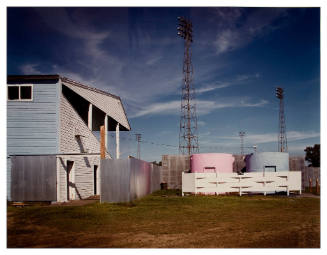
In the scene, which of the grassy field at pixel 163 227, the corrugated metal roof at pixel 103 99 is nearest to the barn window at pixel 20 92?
the corrugated metal roof at pixel 103 99

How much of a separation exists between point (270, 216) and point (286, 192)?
30.9 ft

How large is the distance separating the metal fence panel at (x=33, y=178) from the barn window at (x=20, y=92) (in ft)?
8.57

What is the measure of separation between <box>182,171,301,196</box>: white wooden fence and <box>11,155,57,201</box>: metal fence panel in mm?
7768

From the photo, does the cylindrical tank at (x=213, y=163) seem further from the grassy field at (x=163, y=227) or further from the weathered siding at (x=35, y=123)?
the weathered siding at (x=35, y=123)

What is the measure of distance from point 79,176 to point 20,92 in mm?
4958

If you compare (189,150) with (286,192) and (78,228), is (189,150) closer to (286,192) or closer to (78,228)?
(286,192)

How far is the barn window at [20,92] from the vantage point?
44.0 ft

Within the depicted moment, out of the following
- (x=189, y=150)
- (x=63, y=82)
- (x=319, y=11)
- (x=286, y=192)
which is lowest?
(x=286, y=192)

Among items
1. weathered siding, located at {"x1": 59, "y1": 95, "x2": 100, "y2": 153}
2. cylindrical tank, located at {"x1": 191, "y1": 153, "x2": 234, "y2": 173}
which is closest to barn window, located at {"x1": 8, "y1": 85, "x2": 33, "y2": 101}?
weathered siding, located at {"x1": 59, "y1": 95, "x2": 100, "y2": 153}

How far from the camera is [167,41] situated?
1245 cm

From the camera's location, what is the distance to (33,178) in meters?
13.0

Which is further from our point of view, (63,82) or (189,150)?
(189,150)
